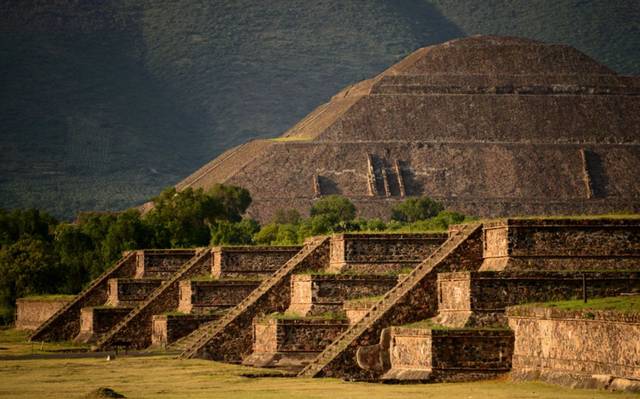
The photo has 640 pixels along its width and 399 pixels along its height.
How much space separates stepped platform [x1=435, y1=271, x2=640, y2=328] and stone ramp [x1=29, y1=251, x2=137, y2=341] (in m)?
30.9

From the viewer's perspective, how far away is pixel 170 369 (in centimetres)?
4628

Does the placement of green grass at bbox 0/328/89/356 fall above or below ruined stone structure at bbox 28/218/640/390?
below

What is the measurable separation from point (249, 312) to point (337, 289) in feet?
13.5

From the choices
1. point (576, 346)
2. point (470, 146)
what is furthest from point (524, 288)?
point (470, 146)

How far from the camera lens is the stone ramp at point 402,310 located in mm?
42031

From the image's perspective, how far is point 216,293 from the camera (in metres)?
58.2

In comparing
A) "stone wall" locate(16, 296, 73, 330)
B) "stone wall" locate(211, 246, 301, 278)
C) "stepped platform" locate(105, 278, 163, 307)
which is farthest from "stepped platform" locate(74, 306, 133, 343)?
"stone wall" locate(16, 296, 73, 330)

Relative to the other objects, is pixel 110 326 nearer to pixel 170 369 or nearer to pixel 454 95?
pixel 170 369

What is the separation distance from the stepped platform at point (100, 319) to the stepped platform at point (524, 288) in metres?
27.0

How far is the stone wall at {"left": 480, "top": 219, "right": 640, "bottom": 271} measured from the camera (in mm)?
40781

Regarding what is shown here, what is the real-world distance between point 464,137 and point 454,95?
22.8 feet

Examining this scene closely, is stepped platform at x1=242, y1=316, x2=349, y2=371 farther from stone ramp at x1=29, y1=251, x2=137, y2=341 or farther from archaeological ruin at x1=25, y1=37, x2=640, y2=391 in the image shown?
stone ramp at x1=29, y1=251, x2=137, y2=341

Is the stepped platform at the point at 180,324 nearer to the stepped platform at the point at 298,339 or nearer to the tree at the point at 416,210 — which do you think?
the stepped platform at the point at 298,339

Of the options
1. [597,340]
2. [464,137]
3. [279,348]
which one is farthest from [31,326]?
[464,137]
